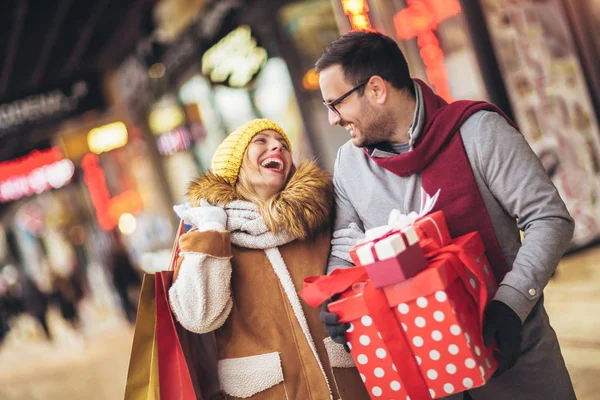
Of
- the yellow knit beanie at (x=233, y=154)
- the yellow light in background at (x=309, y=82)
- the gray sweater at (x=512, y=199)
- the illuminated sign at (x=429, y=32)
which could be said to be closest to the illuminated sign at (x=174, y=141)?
the yellow light in background at (x=309, y=82)

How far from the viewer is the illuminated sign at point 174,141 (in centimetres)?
898

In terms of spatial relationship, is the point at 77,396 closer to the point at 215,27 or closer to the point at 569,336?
the point at 215,27

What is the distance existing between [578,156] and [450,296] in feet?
14.3

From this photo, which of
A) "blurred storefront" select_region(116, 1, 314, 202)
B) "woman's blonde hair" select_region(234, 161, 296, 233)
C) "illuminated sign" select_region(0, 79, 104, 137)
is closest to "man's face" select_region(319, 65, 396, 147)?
"woman's blonde hair" select_region(234, 161, 296, 233)

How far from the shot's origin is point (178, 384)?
1938 mm

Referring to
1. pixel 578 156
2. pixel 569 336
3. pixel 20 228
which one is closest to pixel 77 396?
pixel 569 336

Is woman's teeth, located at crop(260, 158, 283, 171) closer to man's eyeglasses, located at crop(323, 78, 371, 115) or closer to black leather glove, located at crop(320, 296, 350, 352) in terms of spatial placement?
man's eyeglasses, located at crop(323, 78, 371, 115)

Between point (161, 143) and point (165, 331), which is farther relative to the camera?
point (161, 143)

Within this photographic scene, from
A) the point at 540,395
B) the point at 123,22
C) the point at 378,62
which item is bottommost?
the point at 540,395

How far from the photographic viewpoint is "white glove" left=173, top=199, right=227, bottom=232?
6.31 ft

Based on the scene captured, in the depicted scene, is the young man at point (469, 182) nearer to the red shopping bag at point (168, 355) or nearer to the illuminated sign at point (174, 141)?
the red shopping bag at point (168, 355)

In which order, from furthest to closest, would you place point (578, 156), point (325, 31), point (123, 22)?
point (123, 22)
point (325, 31)
point (578, 156)

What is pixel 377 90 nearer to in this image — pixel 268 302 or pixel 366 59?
pixel 366 59

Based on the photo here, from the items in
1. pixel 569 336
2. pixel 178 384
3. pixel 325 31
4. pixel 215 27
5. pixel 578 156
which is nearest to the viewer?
pixel 178 384
